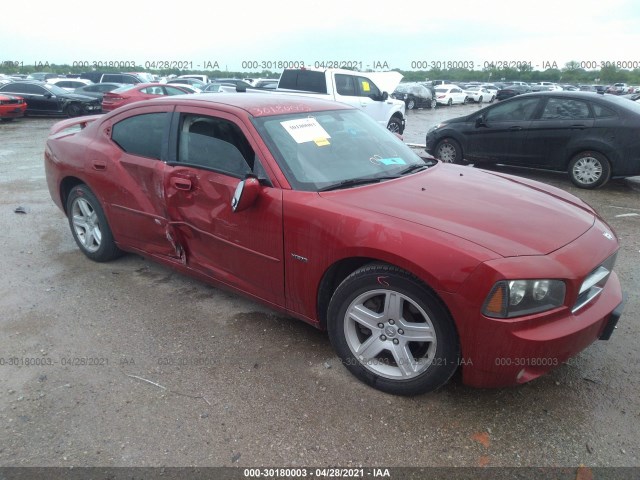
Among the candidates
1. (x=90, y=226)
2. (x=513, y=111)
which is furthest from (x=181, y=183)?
(x=513, y=111)

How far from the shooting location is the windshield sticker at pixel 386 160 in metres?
3.33

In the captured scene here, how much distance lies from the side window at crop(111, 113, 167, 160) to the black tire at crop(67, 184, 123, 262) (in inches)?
25.1

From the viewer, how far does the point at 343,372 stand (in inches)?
113

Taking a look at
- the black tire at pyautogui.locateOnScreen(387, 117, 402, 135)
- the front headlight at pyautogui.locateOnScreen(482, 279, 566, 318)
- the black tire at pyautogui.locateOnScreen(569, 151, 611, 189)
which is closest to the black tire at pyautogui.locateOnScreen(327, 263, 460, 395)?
the front headlight at pyautogui.locateOnScreen(482, 279, 566, 318)

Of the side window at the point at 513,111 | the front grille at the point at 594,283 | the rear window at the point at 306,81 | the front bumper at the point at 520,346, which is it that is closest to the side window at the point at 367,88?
the rear window at the point at 306,81

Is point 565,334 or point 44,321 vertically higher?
point 565,334

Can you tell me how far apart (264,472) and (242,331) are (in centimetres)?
124

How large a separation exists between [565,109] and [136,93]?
13.1 meters

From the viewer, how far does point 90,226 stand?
4.38m

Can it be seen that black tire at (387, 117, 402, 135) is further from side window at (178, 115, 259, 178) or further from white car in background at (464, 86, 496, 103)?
white car in background at (464, 86, 496, 103)

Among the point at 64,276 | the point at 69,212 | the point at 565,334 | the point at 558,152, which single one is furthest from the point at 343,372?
the point at 558,152

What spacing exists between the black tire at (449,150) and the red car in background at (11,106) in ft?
47.9

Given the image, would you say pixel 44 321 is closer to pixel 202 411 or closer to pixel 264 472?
pixel 202 411

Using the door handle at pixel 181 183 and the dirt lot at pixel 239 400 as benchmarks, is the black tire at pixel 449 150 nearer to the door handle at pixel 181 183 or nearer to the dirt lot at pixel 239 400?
the dirt lot at pixel 239 400
